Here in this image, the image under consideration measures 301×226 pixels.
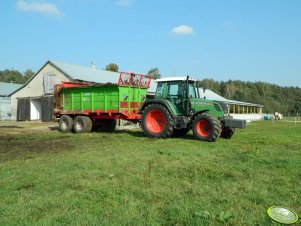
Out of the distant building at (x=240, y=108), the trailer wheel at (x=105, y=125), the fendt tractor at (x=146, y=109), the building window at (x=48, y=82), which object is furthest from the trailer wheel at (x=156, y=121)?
the distant building at (x=240, y=108)

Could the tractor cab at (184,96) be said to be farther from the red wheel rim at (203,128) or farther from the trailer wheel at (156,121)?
the red wheel rim at (203,128)

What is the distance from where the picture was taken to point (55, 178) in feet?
21.1

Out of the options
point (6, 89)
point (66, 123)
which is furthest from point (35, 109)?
point (66, 123)

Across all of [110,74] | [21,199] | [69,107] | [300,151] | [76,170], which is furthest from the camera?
[110,74]

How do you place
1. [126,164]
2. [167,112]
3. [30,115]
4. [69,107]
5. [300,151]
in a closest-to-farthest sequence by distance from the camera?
[126,164]
[300,151]
[167,112]
[69,107]
[30,115]

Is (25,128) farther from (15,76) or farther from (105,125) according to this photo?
(15,76)

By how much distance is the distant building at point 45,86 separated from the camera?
100 ft

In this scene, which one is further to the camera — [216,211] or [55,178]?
[55,178]

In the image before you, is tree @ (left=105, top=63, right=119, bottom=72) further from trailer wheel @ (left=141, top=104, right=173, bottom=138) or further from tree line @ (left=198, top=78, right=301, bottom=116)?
tree line @ (left=198, top=78, right=301, bottom=116)

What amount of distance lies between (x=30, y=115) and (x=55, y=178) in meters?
28.7

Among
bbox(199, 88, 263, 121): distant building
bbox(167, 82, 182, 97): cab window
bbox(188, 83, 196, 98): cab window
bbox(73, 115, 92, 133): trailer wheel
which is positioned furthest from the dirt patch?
bbox(199, 88, 263, 121): distant building

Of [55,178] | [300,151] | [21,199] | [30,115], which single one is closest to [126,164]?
[55,178]

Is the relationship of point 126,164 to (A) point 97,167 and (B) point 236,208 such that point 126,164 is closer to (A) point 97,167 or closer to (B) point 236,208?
(A) point 97,167

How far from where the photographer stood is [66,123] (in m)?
17.3
